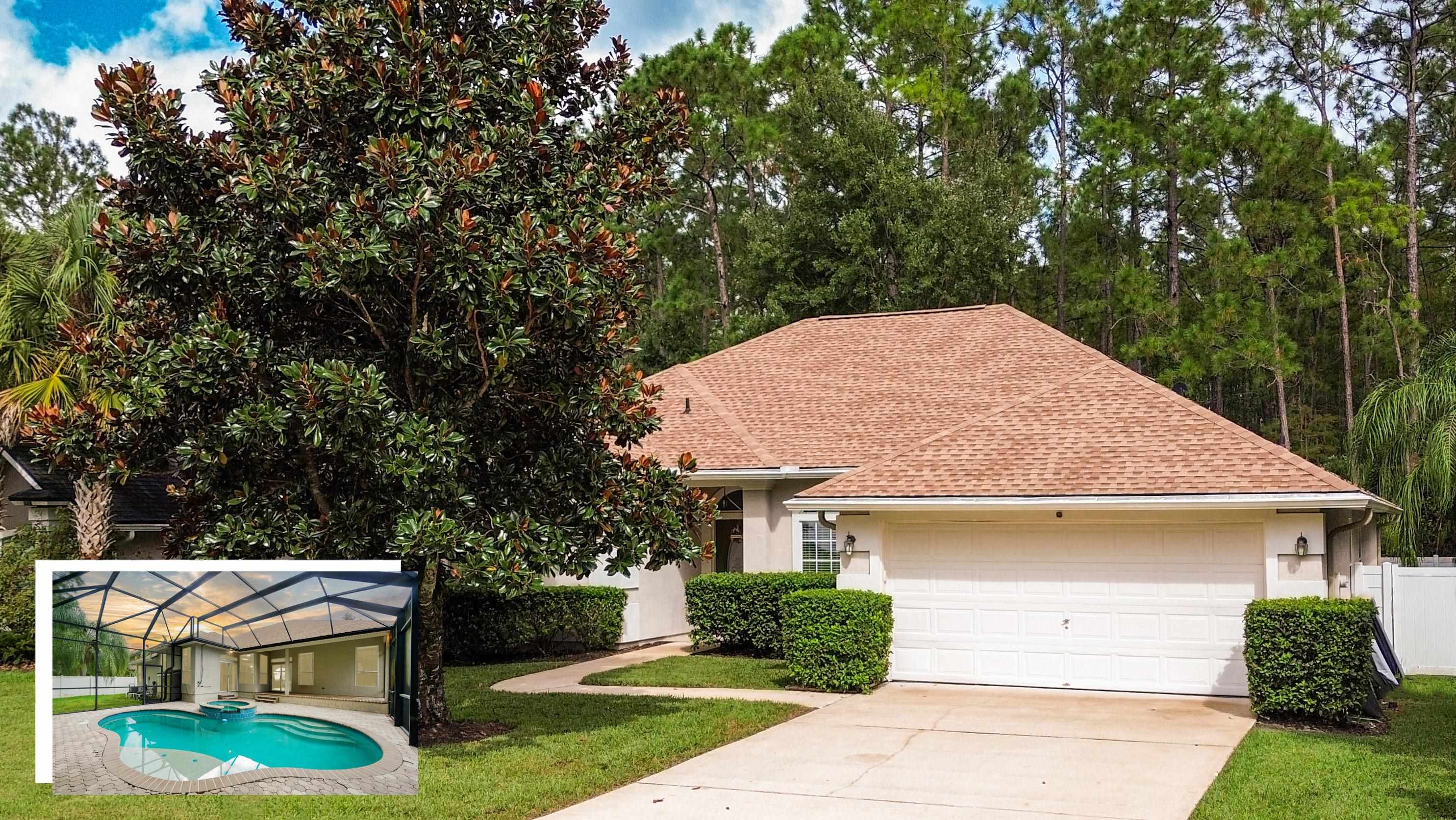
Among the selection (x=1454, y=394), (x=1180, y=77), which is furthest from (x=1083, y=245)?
(x=1454, y=394)

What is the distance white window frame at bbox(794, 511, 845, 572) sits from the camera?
Answer: 738 inches

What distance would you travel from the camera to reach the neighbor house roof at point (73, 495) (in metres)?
19.1

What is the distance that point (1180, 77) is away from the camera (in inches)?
1294

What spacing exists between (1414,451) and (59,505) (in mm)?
21944

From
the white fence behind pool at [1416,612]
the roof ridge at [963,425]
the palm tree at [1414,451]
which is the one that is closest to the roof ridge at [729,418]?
the roof ridge at [963,425]

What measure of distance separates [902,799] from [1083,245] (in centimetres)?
3047

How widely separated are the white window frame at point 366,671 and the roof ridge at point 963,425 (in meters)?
9.54

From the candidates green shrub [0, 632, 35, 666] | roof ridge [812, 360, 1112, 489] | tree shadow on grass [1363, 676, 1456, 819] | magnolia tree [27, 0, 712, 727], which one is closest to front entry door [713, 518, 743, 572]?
roof ridge [812, 360, 1112, 489]

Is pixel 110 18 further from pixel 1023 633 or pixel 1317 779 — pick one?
pixel 1317 779

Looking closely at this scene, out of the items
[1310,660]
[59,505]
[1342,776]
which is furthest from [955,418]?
[59,505]

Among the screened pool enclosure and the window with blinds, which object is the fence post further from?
the screened pool enclosure

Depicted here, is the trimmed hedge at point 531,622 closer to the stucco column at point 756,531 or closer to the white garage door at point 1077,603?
the stucco column at point 756,531

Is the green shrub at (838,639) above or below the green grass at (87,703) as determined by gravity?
below

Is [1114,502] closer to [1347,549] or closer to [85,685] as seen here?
[1347,549]
